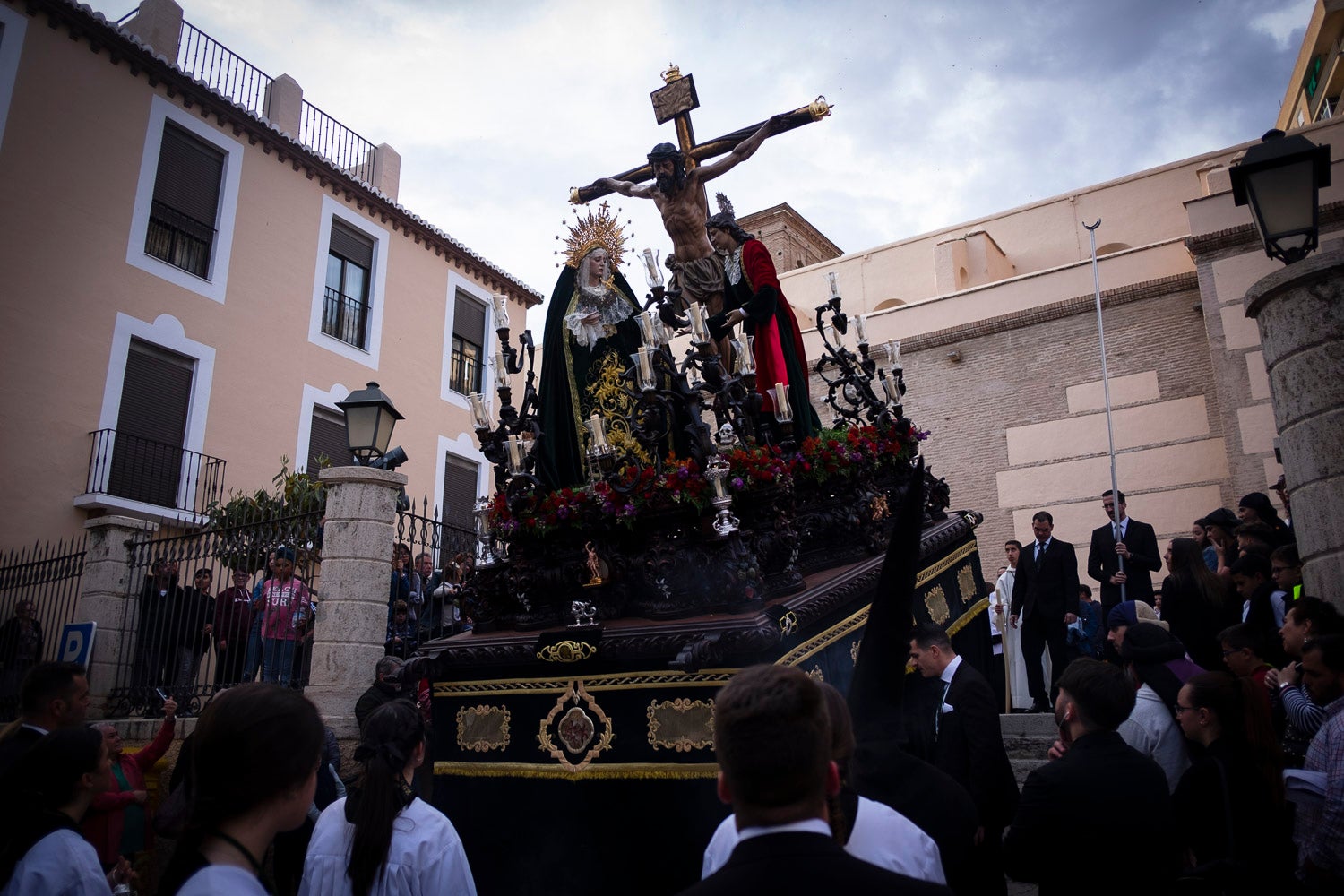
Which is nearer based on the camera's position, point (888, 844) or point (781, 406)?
point (888, 844)

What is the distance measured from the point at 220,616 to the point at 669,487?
5.79 metres

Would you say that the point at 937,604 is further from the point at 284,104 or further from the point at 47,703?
the point at 284,104

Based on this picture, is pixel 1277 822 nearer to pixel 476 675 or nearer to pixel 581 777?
pixel 581 777

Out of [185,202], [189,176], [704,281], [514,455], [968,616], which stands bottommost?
[968,616]

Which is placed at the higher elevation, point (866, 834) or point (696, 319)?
point (696, 319)

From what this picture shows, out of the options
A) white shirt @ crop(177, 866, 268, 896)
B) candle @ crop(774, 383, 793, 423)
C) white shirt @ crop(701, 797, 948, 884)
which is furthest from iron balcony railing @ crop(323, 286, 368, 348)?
white shirt @ crop(701, 797, 948, 884)

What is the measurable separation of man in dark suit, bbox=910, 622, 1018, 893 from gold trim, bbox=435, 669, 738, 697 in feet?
3.68

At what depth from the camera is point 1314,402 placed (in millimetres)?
5359

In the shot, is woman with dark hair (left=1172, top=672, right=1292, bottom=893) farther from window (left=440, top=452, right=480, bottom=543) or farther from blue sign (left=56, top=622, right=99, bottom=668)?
window (left=440, top=452, right=480, bottom=543)

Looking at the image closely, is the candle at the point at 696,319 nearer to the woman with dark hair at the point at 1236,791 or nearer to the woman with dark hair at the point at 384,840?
the woman with dark hair at the point at 384,840

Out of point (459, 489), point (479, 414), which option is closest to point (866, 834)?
point (479, 414)

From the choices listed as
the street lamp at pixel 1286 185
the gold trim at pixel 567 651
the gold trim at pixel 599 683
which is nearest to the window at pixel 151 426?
the gold trim at pixel 599 683

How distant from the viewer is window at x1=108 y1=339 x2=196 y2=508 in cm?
1354

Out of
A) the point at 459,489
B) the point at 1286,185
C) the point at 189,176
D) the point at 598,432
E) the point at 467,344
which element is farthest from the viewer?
the point at 467,344
